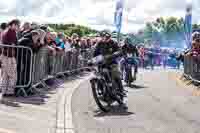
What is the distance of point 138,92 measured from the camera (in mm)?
16812

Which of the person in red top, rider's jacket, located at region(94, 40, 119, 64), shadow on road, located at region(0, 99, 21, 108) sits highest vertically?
the person in red top

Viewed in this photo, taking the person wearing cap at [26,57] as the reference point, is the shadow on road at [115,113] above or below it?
below

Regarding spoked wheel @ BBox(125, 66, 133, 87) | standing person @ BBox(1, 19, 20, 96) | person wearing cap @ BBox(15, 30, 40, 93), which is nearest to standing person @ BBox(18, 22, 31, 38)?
person wearing cap @ BBox(15, 30, 40, 93)

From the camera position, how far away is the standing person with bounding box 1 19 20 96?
12.8 m

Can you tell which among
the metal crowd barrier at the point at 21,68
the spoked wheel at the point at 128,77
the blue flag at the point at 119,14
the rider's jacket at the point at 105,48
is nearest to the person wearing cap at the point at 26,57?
the metal crowd barrier at the point at 21,68

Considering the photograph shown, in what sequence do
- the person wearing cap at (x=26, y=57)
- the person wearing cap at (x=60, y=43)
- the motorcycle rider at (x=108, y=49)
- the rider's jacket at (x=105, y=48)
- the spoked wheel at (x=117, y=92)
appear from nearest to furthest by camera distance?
the spoked wheel at (x=117, y=92), the motorcycle rider at (x=108, y=49), the rider's jacket at (x=105, y=48), the person wearing cap at (x=26, y=57), the person wearing cap at (x=60, y=43)

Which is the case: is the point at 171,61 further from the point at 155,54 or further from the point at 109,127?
the point at 109,127

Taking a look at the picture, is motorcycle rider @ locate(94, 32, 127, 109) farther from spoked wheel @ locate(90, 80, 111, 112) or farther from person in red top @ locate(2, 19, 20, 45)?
person in red top @ locate(2, 19, 20, 45)

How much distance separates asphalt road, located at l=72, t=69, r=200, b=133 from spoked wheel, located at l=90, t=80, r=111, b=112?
174 millimetres

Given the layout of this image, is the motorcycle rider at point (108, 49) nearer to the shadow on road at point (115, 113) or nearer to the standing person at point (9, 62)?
the shadow on road at point (115, 113)

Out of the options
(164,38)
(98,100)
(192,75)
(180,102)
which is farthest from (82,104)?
(164,38)

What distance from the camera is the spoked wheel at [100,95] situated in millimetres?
11664

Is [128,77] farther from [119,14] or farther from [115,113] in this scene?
[119,14]

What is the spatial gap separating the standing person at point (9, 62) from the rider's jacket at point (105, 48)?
2041 mm
